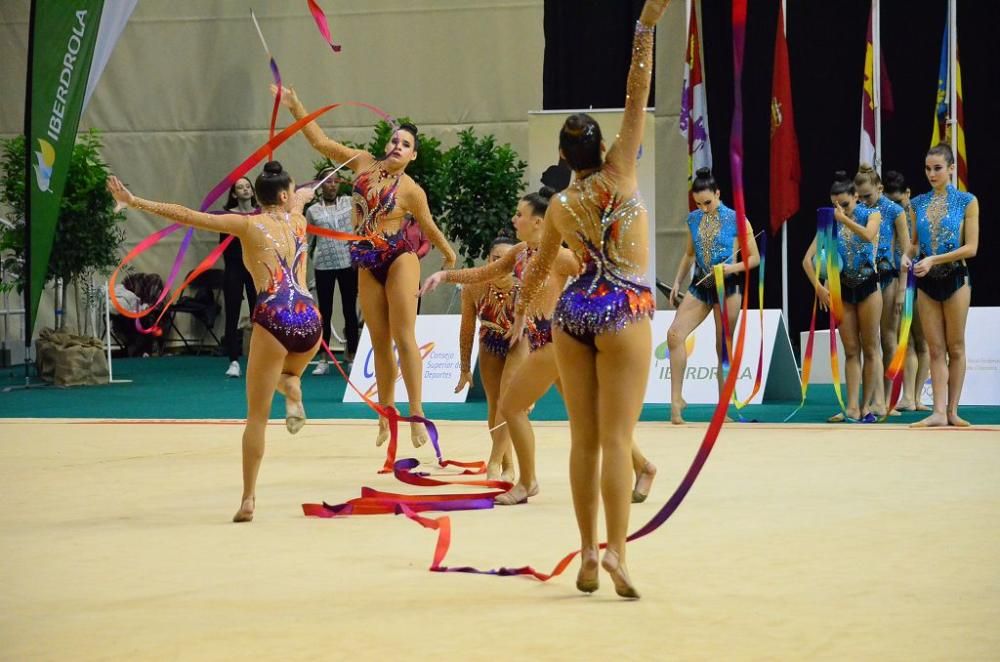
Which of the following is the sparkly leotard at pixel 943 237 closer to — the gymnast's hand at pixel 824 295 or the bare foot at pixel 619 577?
the gymnast's hand at pixel 824 295

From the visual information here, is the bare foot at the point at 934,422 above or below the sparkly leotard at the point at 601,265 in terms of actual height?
below

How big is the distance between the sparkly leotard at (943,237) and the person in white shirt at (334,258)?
6.25 metres

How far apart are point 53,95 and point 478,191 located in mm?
7820

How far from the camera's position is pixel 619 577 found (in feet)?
13.4

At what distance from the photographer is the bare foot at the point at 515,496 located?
6117mm

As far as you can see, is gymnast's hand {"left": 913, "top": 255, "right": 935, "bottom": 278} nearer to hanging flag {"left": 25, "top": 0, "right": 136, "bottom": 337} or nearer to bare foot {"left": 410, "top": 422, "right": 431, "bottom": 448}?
bare foot {"left": 410, "top": 422, "right": 431, "bottom": 448}

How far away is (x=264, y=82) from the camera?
16.7 meters

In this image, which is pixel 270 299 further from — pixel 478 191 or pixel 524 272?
pixel 478 191

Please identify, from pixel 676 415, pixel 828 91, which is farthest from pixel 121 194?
pixel 828 91

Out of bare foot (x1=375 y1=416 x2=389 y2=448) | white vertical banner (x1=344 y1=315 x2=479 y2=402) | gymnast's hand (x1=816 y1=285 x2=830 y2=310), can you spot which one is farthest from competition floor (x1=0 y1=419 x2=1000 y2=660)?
white vertical banner (x1=344 y1=315 x2=479 y2=402)

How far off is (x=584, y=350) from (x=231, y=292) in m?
10.0

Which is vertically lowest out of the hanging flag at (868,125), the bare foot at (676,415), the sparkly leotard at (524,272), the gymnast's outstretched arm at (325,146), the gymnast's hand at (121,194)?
the bare foot at (676,415)

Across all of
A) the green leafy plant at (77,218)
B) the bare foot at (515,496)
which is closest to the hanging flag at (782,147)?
the bare foot at (515,496)

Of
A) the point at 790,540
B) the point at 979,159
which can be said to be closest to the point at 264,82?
the point at 979,159
